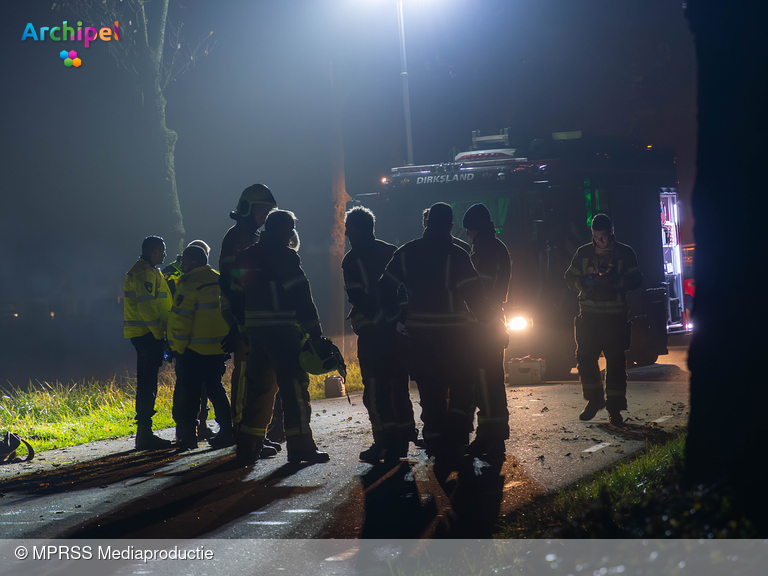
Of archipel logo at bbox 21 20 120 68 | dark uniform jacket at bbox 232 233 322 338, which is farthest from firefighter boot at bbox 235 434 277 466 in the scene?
archipel logo at bbox 21 20 120 68

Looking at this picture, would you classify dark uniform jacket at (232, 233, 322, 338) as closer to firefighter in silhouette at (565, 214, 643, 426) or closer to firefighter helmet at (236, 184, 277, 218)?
firefighter helmet at (236, 184, 277, 218)

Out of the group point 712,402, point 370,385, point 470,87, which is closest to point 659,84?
point 470,87

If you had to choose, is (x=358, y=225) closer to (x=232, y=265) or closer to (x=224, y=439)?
(x=232, y=265)

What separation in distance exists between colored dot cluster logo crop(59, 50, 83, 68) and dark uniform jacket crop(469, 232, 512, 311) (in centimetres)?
1519

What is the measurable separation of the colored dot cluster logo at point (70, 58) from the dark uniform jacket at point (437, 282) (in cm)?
1529

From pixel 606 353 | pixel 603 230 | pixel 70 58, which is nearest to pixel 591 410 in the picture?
pixel 606 353

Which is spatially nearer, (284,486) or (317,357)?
(284,486)

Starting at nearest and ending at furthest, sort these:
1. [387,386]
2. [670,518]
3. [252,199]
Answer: [670,518]
[387,386]
[252,199]

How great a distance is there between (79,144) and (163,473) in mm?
15678

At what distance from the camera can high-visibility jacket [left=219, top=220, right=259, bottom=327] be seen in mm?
5677

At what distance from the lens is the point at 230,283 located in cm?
574

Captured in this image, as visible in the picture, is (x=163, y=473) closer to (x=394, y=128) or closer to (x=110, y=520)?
(x=110, y=520)

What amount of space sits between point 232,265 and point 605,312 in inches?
136

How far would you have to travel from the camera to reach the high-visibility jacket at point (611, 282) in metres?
6.84
